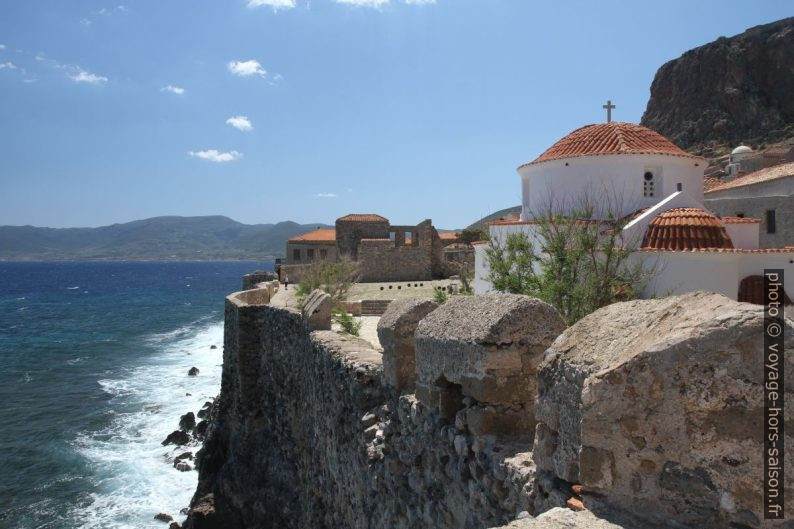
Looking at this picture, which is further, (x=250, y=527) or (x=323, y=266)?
(x=323, y=266)

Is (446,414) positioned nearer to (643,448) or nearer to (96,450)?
(643,448)

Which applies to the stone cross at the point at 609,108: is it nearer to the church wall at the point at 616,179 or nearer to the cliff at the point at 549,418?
the church wall at the point at 616,179

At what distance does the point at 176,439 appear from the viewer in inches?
792

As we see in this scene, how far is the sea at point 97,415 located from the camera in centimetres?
1588

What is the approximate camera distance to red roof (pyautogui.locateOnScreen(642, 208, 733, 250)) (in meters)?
13.0

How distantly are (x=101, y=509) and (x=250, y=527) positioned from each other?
5.60 metres

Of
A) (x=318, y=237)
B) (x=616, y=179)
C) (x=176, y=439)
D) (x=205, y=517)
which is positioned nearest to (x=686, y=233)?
(x=616, y=179)

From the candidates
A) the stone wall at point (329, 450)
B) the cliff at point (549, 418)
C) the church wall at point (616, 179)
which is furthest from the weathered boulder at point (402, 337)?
the church wall at point (616, 179)

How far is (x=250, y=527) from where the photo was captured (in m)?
12.5

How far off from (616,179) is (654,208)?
205 centimetres

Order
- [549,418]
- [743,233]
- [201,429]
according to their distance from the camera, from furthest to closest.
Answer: [201,429]
[743,233]
[549,418]

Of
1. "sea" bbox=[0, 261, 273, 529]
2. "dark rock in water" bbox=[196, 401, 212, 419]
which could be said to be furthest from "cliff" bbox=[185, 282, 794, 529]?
"dark rock in water" bbox=[196, 401, 212, 419]

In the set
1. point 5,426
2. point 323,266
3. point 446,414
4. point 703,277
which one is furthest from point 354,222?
point 446,414

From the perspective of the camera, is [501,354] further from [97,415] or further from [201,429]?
[97,415]
